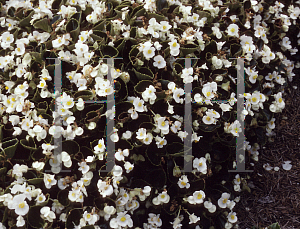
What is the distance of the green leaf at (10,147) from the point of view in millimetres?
1995

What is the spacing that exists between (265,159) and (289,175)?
0.26 m

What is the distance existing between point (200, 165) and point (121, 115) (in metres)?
0.70

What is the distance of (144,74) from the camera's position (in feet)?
6.89

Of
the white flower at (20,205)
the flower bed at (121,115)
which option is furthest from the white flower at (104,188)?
the white flower at (20,205)

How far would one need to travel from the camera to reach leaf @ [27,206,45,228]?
1882mm

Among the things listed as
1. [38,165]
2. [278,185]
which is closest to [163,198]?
[38,165]

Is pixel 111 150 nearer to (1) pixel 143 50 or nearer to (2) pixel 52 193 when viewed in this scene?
(2) pixel 52 193

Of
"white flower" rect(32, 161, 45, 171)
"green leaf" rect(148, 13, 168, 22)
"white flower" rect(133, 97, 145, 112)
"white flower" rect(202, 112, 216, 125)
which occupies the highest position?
"green leaf" rect(148, 13, 168, 22)

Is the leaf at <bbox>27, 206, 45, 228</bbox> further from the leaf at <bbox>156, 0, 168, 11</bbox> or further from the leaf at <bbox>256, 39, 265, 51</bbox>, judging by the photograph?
the leaf at <bbox>256, 39, 265, 51</bbox>

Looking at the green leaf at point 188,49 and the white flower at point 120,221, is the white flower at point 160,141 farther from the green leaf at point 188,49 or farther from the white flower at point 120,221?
the green leaf at point 188,49

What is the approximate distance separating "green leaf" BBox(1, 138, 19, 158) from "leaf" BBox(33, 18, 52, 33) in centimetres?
99

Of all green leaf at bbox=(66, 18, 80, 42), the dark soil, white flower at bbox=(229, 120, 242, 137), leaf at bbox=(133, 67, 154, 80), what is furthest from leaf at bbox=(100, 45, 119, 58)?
the dark soil

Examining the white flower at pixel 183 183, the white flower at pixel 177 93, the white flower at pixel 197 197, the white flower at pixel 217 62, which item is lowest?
the white flower at pixel 197 197

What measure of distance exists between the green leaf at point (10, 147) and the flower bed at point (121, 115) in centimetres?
1
